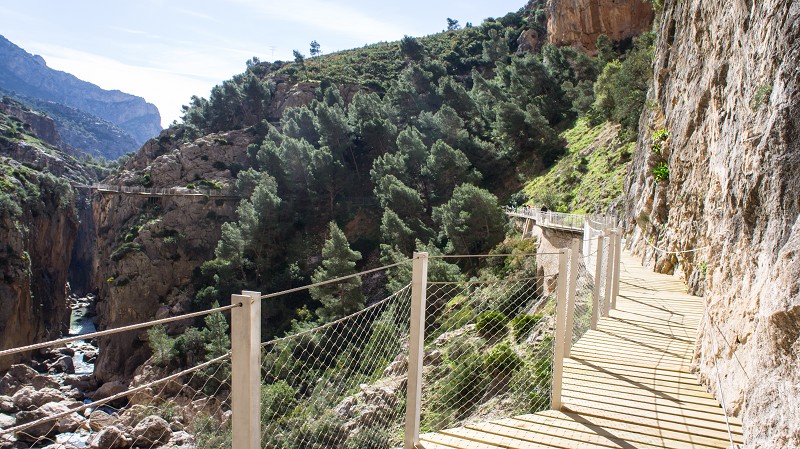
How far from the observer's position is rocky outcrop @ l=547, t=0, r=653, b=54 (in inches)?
1732

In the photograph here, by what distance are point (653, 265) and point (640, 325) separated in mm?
6550

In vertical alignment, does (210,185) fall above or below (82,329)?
above

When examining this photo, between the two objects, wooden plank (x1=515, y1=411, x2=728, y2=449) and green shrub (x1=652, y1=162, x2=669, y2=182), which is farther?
green shrub (x1=652, y1=162, x2=669, y2=182)

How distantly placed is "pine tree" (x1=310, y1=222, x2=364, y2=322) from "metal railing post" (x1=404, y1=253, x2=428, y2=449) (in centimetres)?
2177

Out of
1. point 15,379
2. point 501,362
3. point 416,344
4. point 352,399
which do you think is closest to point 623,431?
point 416,344

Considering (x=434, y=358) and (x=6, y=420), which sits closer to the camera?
(x=434, y=358)

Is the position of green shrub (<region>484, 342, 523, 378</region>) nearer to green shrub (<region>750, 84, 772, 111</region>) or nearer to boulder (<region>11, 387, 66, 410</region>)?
green shrub (<region>750, 84, 772, 111</region>)

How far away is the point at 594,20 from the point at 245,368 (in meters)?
51.0

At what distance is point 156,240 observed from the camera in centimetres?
3894

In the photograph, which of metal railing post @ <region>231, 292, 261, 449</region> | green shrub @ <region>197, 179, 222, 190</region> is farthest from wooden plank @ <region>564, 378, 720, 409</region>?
green shrub @ <region>197, 179, 222, 190</region>

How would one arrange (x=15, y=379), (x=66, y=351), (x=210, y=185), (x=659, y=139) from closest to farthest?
(x=659, y=139)
(x=15, y=379)
(x=66, y=351)
(x=210, y=185)

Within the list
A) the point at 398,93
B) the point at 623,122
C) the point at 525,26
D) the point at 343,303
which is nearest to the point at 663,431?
the point at 343,303

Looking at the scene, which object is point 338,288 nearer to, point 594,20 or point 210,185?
point 210,185

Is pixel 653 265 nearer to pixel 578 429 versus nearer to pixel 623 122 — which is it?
pixel 578 429
